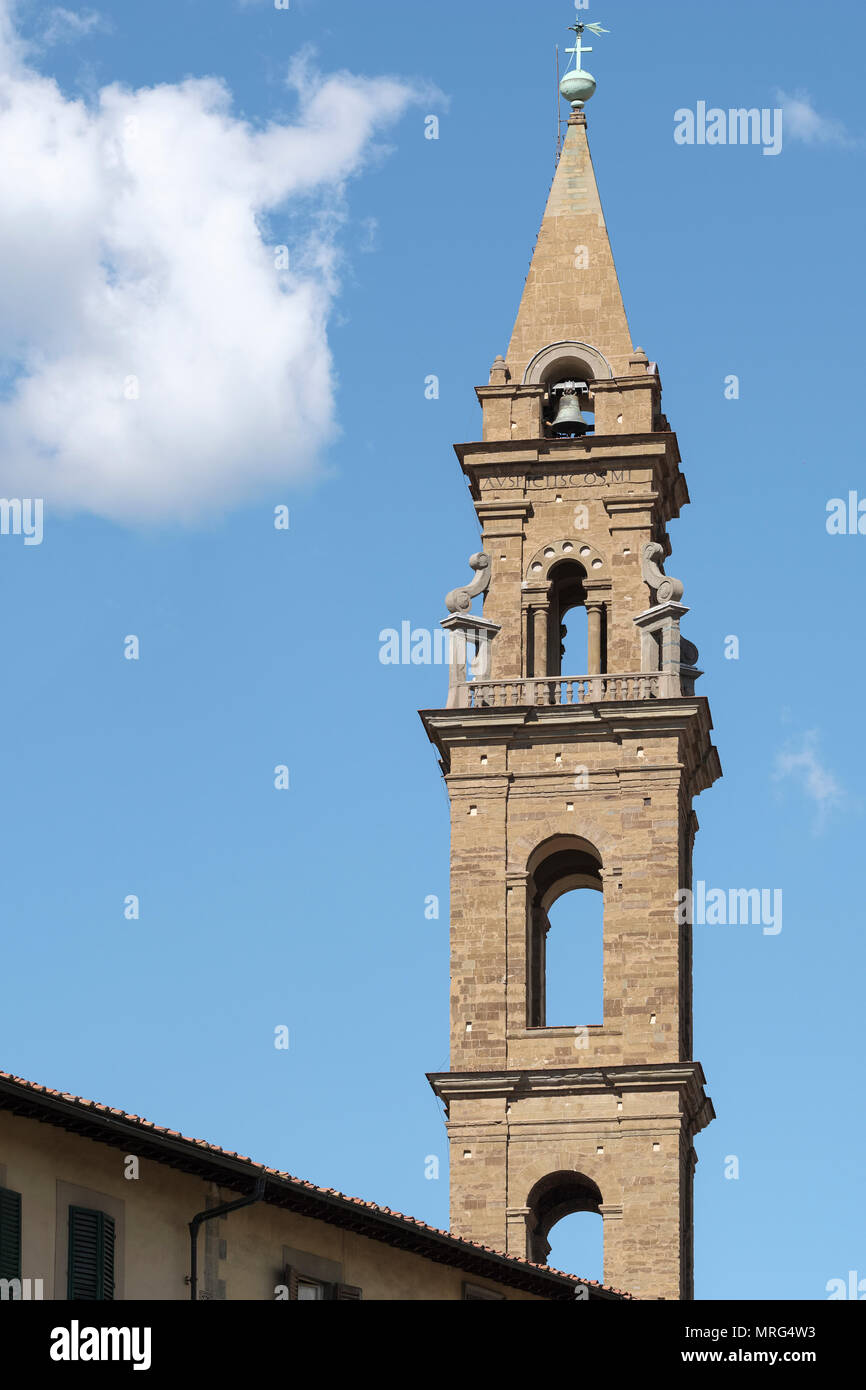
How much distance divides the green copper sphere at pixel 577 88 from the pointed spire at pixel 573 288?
2068mm

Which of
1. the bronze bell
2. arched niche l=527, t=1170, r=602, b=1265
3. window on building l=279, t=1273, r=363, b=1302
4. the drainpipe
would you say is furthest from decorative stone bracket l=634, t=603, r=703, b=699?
the drainpipe

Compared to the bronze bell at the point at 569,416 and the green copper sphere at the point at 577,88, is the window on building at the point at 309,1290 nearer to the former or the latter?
the bronze bell at the point at 569,416

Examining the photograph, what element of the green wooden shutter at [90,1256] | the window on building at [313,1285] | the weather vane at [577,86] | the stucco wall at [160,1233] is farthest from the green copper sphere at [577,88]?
the green wooden shutter at [90,1256]

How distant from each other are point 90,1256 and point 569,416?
34891 millimetres

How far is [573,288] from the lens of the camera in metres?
69.4

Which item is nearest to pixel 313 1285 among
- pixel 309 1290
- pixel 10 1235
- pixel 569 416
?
pixel 309 1290

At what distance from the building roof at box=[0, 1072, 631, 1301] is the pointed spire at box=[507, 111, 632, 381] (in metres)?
25.3

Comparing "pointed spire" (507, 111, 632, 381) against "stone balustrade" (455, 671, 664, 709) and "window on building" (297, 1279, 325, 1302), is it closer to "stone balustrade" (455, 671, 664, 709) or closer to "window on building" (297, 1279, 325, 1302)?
"stone balustrade" (455, 671, 664, 709)

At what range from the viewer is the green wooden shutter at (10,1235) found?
34.8 meters
